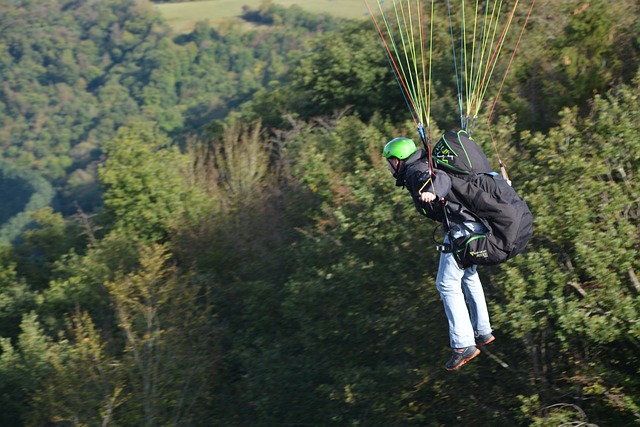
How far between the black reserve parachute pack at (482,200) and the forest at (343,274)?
383 centimetres

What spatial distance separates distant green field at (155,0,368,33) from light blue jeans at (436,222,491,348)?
4145 inches

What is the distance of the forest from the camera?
11.7 m

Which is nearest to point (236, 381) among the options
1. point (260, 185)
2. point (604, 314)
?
point (260, 185)

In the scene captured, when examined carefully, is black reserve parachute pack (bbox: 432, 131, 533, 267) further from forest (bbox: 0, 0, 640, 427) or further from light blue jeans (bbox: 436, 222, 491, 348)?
forest (bbox: 0, 0, 640, 427)

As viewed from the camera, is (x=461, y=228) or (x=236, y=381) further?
(x=236, y=381)

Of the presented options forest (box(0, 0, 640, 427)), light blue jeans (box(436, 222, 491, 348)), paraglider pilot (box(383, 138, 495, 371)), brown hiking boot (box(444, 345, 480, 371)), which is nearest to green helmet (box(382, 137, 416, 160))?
paraglider pilot (box(383, 138, 495, 371))

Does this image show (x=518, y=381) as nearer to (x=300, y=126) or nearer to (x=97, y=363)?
(x=97, y=363)

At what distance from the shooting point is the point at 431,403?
48.6 feet

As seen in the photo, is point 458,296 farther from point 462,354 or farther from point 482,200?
point 482,200

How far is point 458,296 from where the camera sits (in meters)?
7.78

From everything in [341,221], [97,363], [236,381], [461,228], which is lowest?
[236,381]

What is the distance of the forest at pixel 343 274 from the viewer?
11.7 m

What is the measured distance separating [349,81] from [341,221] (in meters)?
16.1

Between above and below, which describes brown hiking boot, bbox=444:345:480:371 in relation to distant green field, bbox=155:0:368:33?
above
